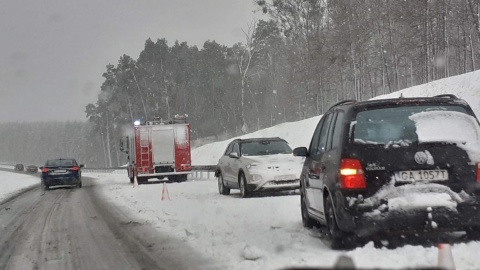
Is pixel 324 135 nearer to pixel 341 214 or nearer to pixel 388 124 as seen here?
pixel 388 124

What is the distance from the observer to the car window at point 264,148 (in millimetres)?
16172

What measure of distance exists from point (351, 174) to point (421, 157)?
832mm

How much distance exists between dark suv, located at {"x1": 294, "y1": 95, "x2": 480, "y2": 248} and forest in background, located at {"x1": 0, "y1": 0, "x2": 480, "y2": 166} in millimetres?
32664

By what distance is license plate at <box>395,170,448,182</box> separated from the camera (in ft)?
21.0

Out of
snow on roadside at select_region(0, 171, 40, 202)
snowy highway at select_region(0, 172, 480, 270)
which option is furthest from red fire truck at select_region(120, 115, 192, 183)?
snowy highway at select_region(0, 172, 480, 270)

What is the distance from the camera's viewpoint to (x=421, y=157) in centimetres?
646

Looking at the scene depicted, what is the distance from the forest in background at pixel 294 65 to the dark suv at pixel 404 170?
32.7 metres

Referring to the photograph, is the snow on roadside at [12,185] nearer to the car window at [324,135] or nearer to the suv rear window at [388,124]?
the car window at [324,135]

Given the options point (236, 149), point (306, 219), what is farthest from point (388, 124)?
point (236, 149)

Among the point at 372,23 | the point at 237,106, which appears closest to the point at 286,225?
the point at 372,23

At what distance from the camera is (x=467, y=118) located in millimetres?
6762

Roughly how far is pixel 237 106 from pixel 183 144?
53205mm

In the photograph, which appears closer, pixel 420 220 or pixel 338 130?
pixel 420 220

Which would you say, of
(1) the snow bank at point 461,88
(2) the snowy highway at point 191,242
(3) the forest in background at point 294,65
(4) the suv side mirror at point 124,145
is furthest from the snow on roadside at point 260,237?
(3) the forest in background at point 294,65
